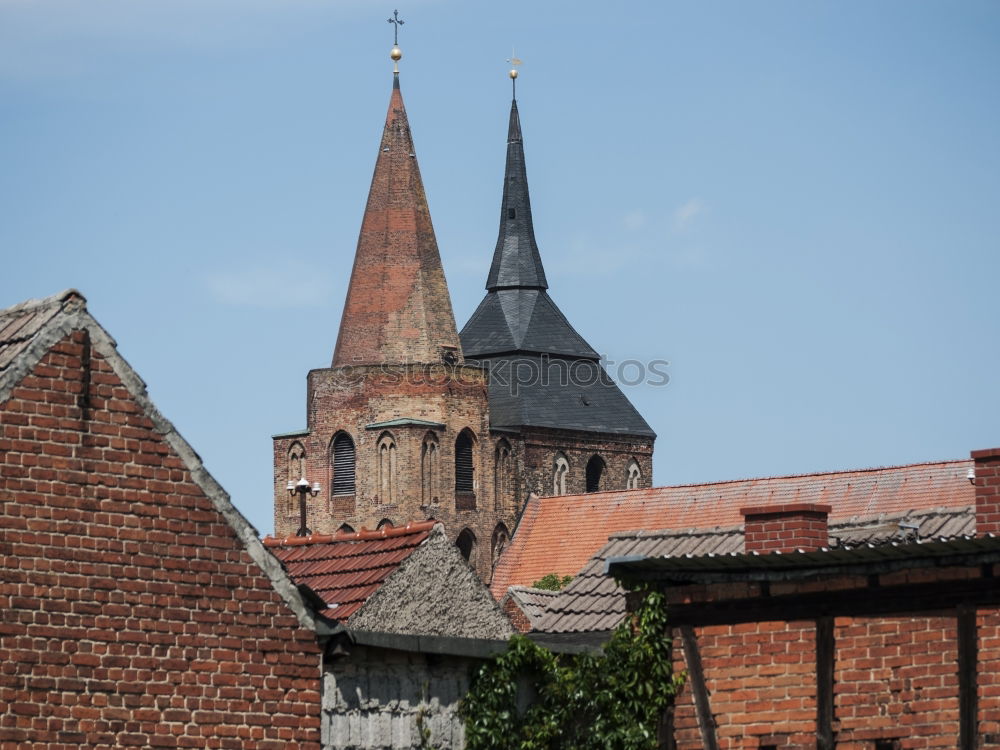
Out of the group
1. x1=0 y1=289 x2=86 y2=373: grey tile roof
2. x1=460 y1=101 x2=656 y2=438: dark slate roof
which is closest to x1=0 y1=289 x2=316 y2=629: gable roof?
x1=0 y1=289 x2=86 y2=373: grey tile roof

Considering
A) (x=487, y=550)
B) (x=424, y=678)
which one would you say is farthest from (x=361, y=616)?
(x=487, y=550)

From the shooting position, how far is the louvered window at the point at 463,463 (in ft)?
234

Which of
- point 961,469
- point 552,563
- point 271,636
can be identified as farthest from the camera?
point 552,563

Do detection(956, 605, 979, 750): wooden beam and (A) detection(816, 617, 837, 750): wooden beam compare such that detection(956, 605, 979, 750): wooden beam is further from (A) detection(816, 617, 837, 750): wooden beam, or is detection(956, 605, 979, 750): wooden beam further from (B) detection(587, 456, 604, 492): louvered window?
(B) detection(587, 456, 604, 492): louvered window

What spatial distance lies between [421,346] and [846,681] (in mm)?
56422

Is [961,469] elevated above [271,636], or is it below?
above

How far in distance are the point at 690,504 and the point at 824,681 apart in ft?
121

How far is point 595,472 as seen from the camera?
76562mm

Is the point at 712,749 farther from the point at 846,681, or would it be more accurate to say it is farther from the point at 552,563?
the point at 552,563

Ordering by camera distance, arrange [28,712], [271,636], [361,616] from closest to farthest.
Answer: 1. [28,712]
2. [271,636]
3. [361,616]

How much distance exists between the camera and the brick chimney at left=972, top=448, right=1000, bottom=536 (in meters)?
15.6

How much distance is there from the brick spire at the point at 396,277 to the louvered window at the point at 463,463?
2.57 metres

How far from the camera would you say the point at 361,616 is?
16.3m

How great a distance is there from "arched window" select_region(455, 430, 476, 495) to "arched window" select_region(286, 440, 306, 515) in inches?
185
